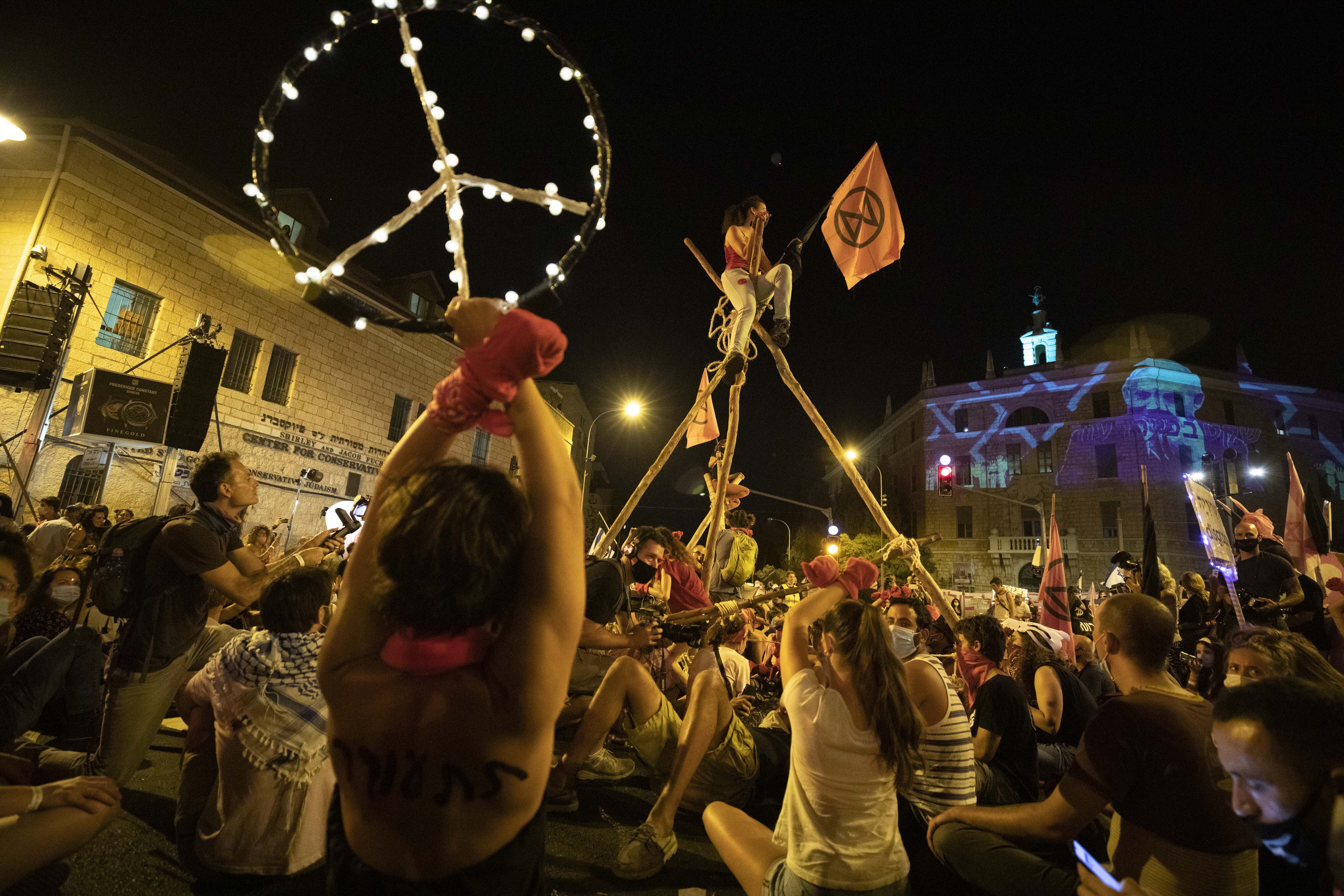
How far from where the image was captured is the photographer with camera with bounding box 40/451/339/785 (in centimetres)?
345

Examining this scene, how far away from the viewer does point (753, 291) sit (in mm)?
6266

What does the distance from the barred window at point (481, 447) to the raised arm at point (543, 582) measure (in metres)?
23.3

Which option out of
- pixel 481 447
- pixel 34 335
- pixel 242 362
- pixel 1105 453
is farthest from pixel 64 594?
pixel 1105 453

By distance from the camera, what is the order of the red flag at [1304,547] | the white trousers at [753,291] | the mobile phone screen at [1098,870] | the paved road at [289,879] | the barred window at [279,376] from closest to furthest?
1. the mobile phone screen at [1098,870]
2. the paved road at [289,879]
3. the white trousers at [753,291]
4. the red flag at [1304,547]
5. the barred window at [279,376]

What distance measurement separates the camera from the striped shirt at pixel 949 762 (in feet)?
11.1

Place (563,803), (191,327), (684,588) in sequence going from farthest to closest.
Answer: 1. (191,327)
2. (684,588)
3. (563,803)

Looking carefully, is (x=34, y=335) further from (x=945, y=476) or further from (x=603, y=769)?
(x=945, y=476)

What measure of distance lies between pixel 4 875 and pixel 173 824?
7.66ft

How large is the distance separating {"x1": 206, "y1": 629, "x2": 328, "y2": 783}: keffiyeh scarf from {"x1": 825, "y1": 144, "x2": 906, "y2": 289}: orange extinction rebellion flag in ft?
19.3

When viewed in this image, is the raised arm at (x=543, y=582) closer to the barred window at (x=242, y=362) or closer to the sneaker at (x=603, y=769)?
the sneaker at (x=603, y=769)

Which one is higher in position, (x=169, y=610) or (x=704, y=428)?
(x=704, y=428)

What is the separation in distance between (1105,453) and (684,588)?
46484mm

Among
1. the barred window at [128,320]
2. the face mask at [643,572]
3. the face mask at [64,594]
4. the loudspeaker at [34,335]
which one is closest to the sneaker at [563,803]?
the face mask at [643,572]

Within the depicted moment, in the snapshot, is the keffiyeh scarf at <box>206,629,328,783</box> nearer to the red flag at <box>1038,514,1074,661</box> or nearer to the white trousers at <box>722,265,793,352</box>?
the white trousers at <box>722,265,793,352</box>
